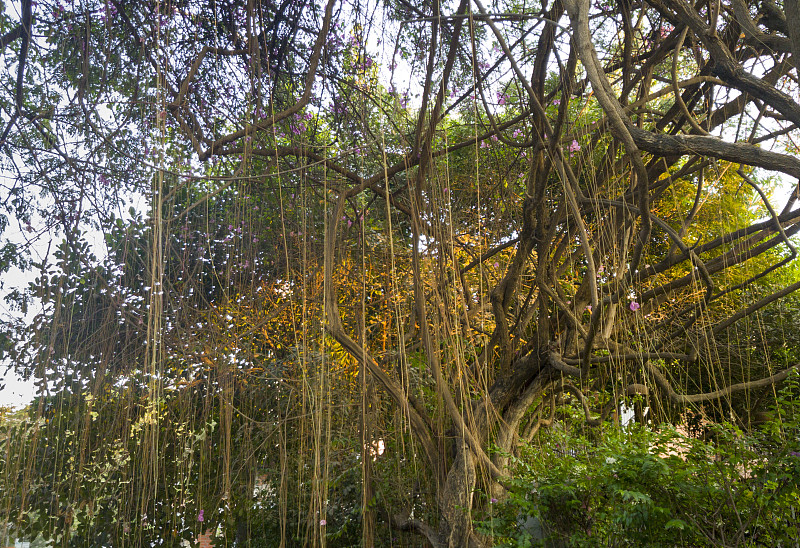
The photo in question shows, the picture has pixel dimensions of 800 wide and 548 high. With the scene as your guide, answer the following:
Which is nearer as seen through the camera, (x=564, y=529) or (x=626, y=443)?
(x=626, y=443)

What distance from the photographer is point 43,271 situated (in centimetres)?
159

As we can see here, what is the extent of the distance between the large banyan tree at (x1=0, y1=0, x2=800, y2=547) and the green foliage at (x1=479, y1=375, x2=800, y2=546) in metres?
0.17

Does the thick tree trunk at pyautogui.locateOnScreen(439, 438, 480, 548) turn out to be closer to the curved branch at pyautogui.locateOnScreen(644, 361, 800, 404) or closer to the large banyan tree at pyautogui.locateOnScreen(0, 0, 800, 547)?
the large banyan tree at pyautogui.locateOnScreen(0, 0, 800, 547)

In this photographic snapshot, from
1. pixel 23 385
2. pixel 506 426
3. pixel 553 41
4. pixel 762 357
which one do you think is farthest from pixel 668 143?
pixel 762 357

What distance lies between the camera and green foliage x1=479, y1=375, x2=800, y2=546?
1.44m

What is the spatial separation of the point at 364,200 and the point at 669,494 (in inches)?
75.1

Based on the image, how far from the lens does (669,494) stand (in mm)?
1598

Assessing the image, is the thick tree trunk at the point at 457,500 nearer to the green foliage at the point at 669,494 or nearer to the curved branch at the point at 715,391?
the green foliage at the point at 669,494

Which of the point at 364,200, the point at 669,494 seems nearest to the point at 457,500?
the point at 669,494

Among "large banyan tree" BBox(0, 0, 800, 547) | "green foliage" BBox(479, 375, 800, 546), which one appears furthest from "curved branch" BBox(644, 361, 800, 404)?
"green foliage" BBox(479, 375, 800, 546)

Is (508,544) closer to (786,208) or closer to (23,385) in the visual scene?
(786,208)

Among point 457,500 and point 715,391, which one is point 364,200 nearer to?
point 457,500

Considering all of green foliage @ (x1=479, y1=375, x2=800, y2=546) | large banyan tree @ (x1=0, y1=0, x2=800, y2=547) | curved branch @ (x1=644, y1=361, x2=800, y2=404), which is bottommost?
green foliage @ (x1=479, y1=375, x2=800, y2=546)

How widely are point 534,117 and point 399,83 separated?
497 millimetres
